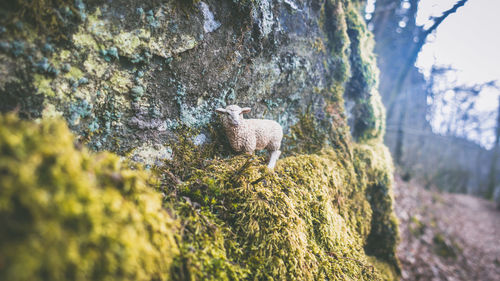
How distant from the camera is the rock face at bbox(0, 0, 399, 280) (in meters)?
1.39

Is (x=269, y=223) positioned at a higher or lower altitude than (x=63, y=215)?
lower

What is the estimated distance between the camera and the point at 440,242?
19.7 ft

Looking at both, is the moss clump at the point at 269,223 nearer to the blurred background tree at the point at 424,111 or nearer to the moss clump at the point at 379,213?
the moss clump at the point at 379,213

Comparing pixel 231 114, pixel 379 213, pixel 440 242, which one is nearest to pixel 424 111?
pixel 440 242

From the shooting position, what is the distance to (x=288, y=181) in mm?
2152

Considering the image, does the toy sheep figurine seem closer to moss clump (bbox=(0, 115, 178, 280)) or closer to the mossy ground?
the mossy ground

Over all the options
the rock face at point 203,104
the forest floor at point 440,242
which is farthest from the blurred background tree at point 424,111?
the rock face at point 203,104

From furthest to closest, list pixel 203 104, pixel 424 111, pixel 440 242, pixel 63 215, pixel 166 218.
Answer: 1. pixel 424 111
2. pixel 440 242
3. pixel 203 104
4. pixel 166 218
5. pixel 63 215

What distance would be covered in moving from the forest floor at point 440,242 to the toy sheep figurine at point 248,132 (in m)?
4.07

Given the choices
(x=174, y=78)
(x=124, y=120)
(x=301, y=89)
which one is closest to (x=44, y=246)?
(x=124, y=120)

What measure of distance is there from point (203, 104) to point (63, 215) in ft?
4.98

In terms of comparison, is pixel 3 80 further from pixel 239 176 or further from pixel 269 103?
pixel 269 103

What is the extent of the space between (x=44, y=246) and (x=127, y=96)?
1268 millimetres

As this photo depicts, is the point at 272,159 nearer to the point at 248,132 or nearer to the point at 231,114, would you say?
the point at 248,132
